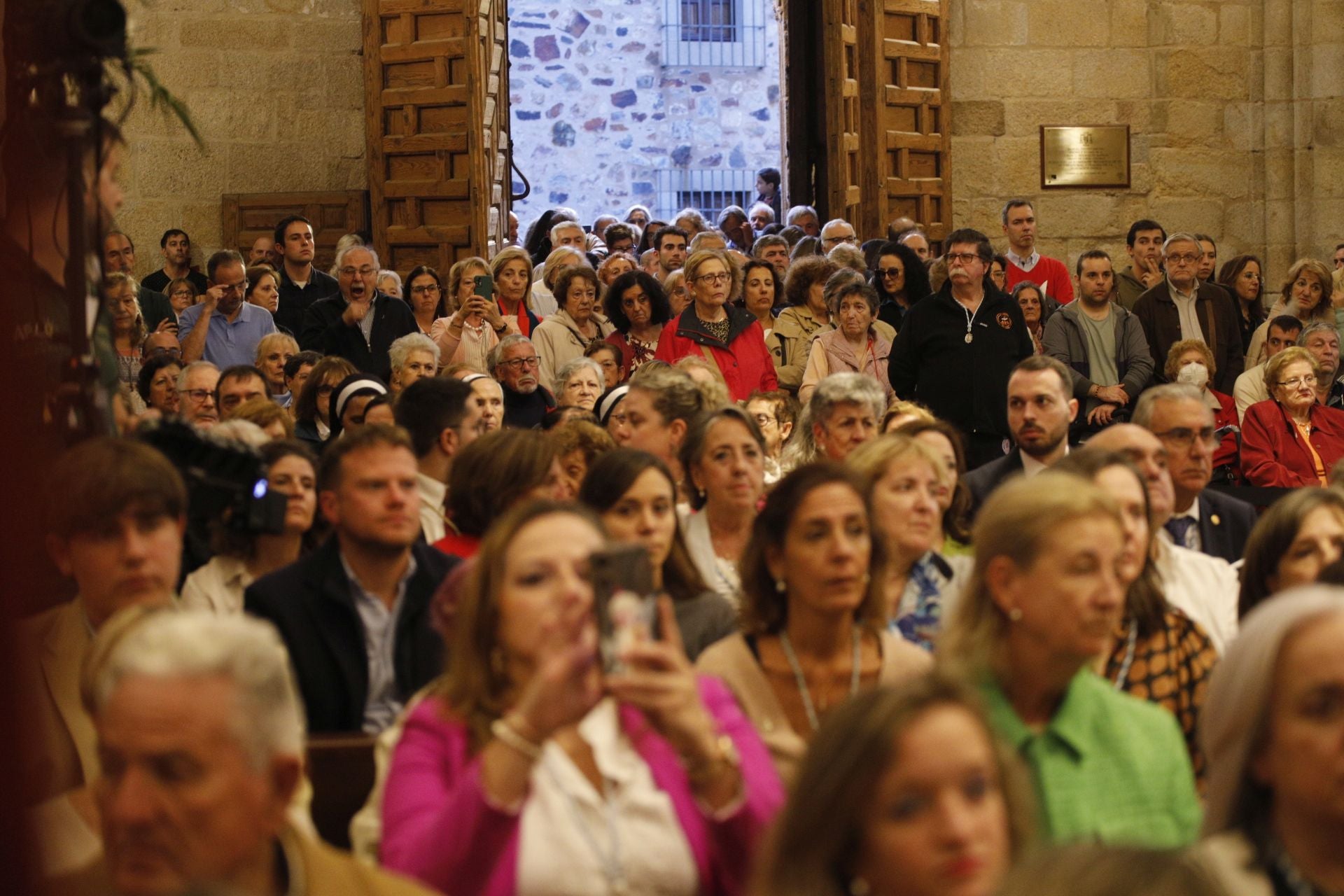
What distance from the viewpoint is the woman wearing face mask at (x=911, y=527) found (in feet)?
14.0

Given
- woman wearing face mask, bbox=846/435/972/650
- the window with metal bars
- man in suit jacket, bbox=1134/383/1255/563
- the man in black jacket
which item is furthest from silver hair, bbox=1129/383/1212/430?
the window with metal bars

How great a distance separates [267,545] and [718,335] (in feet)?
13.6

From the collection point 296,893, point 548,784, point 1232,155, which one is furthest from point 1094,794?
point 1232,155

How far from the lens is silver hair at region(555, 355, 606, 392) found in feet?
24.2

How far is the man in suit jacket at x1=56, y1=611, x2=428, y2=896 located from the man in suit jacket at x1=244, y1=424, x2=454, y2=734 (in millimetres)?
1494

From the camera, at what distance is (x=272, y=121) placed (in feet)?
39.8

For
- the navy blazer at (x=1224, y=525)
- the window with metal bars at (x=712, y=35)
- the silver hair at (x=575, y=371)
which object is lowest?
the navy blazer at (x=1224, y=525)

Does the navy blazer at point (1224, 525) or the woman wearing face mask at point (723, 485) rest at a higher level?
the woman wearing face mask at point (723, 485)

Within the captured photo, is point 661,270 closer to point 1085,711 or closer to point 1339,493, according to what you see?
point 1339,493

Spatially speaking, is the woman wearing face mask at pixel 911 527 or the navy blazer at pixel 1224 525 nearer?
the woman wearing face mask at pixel 911 527

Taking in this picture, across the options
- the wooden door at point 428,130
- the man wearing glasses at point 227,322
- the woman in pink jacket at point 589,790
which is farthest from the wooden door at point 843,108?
the woman in pink jacket at point 589,790

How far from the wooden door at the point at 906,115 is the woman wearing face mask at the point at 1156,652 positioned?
9.36 meters

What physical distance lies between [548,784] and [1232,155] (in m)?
12.4

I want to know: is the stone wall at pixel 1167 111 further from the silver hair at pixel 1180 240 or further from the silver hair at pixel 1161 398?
the silver hair at pixel 1161 398
